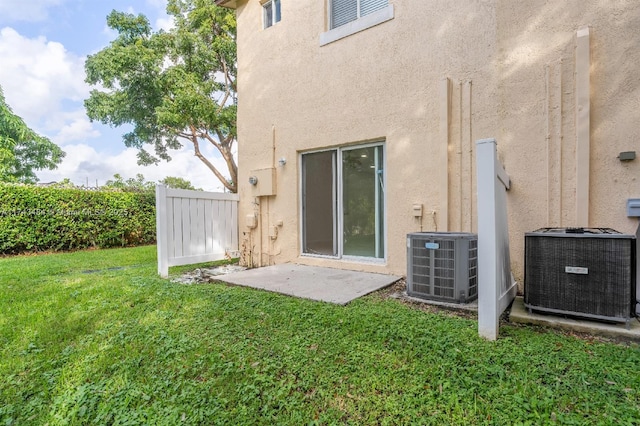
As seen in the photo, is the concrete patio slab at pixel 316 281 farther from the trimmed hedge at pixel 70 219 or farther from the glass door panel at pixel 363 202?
the trimmed hedge at pixel 70 219

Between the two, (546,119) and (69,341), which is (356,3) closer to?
(546,119)

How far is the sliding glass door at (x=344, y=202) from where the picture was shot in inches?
208

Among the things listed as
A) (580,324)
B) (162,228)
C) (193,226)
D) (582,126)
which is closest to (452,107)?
(582,126)

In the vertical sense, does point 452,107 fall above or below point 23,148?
below

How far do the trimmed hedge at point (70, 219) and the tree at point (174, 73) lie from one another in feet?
11.2

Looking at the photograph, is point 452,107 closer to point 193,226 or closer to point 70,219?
point 193,226

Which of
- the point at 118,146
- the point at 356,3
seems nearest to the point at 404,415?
the point at 356,3

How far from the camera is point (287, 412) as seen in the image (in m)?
1.82

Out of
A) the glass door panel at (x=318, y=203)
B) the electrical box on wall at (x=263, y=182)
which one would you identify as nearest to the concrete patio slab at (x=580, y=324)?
the glass door panel at (x=318, y=203)

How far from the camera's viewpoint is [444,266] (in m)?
3.67

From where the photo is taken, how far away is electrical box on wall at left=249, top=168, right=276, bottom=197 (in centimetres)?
634

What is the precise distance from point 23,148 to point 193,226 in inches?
874

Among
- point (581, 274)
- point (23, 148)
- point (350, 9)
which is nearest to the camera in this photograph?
point (581, 274)

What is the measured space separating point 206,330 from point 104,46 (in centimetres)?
1420
